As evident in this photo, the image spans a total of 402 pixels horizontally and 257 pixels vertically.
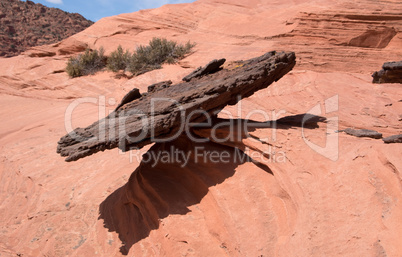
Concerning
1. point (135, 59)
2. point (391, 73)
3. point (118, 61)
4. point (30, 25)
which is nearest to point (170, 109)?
point (391, 73)

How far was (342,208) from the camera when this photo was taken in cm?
238

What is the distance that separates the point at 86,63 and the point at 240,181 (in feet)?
34.2

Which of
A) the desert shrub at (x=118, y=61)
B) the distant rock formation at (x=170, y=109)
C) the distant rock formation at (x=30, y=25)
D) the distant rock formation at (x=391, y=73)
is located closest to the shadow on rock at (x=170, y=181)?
the distant rock formation at (x=170, y=109)

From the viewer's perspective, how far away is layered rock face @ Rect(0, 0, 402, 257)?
2418 mm

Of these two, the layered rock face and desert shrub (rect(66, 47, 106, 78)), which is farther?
desert shrub (rect(66, 47, 106, 78))

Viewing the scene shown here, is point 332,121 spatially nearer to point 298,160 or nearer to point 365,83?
point 298,160

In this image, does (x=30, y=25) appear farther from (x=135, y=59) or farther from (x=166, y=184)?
(x=166, y=184)

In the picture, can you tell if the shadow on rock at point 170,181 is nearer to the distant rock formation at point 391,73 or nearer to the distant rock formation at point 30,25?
the distant rock formation at point 391,73

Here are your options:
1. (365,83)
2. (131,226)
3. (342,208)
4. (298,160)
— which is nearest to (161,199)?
(131,226)

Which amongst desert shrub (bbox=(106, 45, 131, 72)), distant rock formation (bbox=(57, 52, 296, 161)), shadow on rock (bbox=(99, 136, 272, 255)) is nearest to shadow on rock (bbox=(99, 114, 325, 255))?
shadow on rock (bbox=(99, 136, 272, 255))

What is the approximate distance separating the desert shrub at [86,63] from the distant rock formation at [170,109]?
28.3 ft

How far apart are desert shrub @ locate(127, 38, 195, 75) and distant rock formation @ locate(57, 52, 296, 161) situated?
6863 mm

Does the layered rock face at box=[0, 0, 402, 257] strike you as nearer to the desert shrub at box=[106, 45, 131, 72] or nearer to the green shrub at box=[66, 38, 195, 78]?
the green shrub at box=[66, 38, 195, 78]

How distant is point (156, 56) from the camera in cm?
1070
